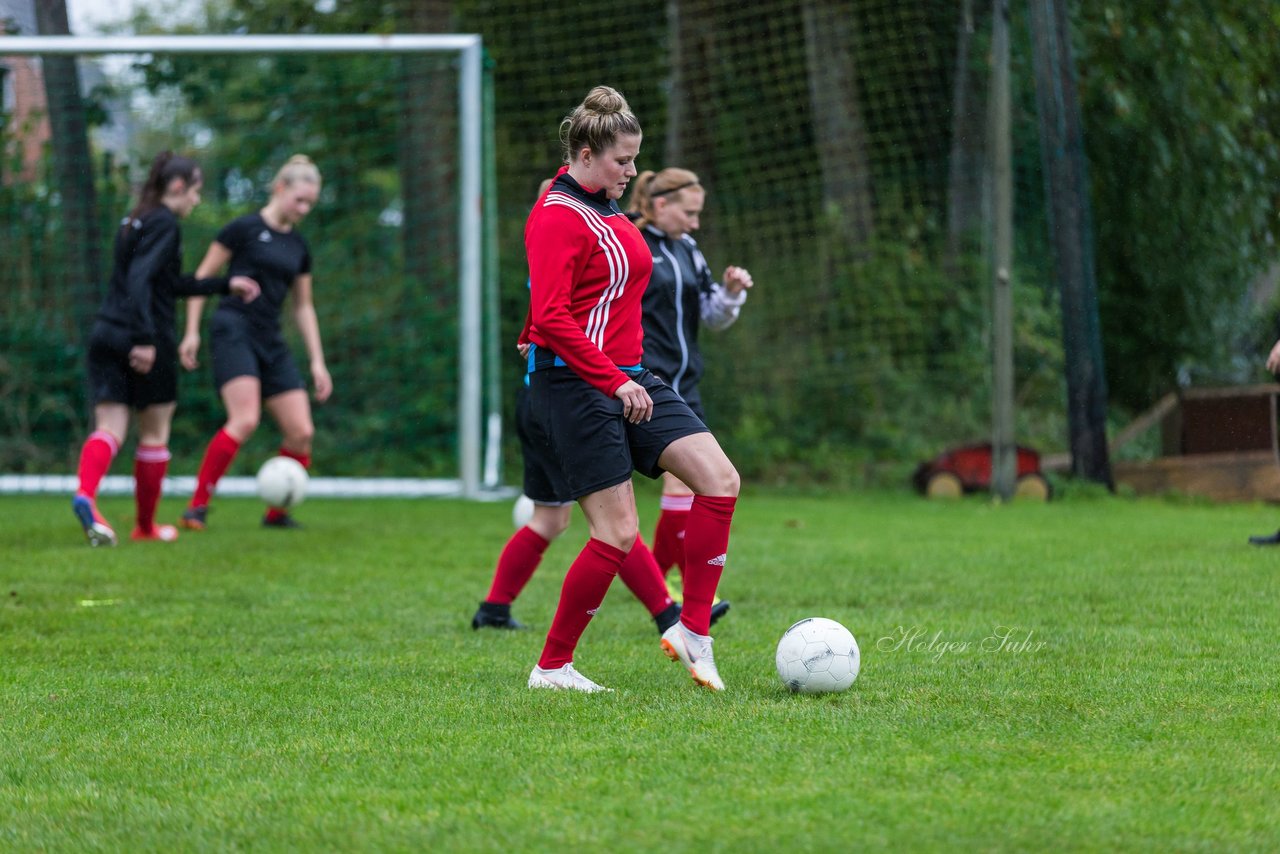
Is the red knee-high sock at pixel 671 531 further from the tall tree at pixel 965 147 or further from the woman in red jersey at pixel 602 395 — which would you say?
the tall tree at pixel 965 147

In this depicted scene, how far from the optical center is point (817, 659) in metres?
4.12

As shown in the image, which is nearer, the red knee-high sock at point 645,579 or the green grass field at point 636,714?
the green grass field at point 636,714

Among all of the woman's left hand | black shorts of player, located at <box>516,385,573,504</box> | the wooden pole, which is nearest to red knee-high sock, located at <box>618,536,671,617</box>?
black shorts of player, located at <box>516,385,573,504</box>

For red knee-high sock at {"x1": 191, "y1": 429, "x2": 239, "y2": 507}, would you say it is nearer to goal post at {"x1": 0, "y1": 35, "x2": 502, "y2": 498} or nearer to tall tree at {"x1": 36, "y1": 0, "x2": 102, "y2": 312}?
goal post at {"x1": 0, "y1": 35, "x2": 502, "y2": 498}

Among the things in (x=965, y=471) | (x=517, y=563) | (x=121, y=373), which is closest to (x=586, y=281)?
(x=517, y=563)

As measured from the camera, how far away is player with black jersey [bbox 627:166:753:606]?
575 cm

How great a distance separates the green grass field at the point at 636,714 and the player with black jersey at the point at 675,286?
3.10 ft

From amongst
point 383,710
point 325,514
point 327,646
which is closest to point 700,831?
point 383,710

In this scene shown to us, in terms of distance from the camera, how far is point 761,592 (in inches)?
255

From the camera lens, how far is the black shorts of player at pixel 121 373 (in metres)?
7.88

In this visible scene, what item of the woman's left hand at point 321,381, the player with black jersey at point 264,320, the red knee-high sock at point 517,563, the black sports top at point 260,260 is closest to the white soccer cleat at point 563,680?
the red knee-high sock at point 517,563

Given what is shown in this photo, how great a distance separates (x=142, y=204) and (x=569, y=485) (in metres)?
4.52

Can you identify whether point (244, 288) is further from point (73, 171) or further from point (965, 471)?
point (965, 471)

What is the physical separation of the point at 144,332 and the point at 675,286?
3.34 m
